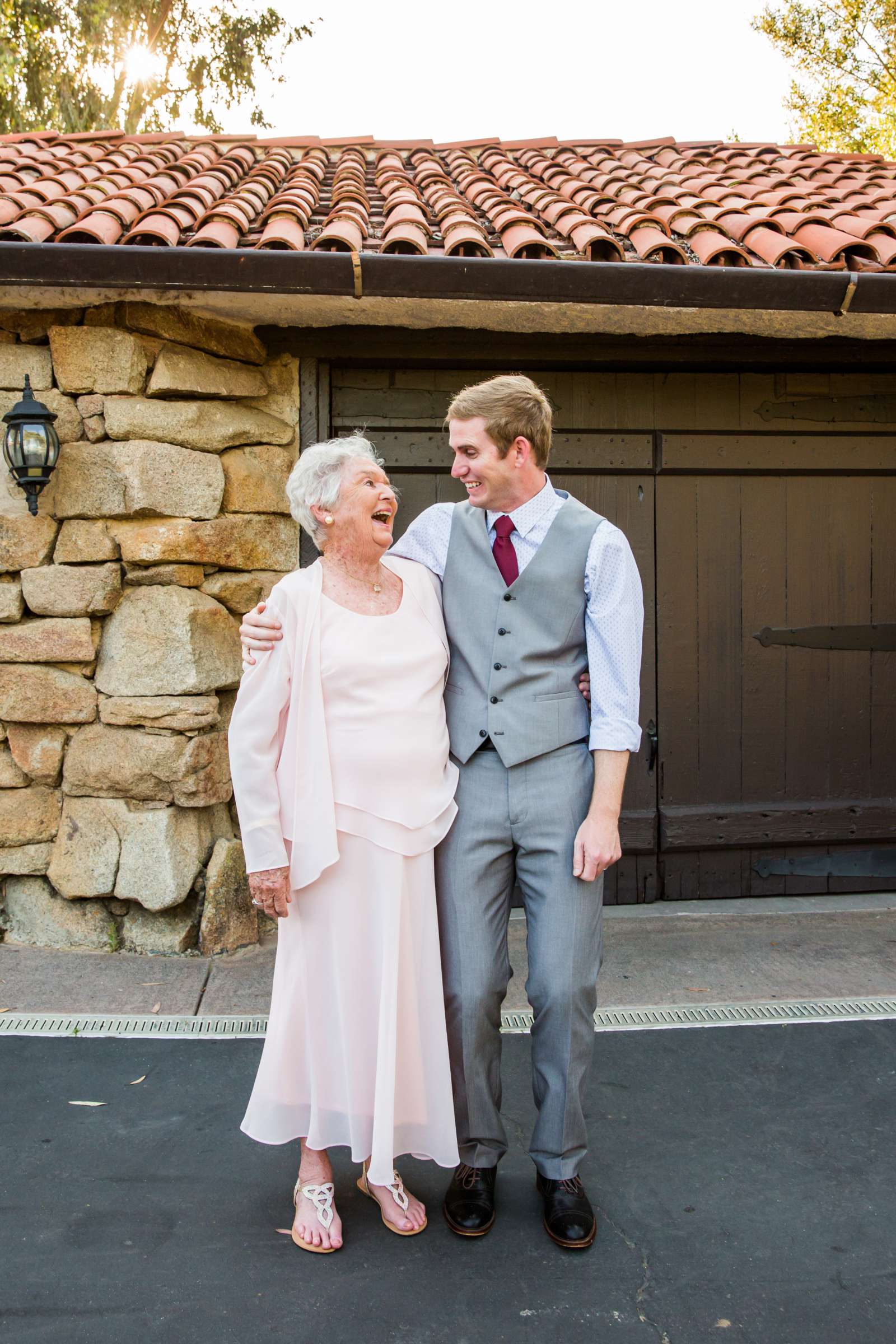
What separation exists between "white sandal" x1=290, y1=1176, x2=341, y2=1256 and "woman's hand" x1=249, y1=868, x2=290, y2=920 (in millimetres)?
611

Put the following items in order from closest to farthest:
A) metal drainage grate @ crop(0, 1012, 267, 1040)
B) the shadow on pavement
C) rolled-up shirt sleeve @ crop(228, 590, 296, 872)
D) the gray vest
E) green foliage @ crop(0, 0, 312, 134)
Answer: the shadow on pavement → rolled-up shirt sleeve @ crop(228, 590, 296, 872) → the gray vest → metal drainage grate @ crop(0, 1012, 267, 1040) → green foliage @ crop(0, 0, 312, 134)

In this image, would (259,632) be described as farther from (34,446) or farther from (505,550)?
(34,446)

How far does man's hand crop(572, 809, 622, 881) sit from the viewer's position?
2258 mm

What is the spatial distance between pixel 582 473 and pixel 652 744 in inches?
46.2

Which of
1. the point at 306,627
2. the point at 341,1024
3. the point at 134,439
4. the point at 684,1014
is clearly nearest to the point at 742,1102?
the point at 684,1014

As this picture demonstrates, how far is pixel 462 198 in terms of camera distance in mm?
4484

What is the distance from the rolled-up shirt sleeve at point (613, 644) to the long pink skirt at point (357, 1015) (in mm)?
479

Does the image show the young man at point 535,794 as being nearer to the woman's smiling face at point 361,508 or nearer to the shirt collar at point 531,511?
the shirt collar at point 531,511

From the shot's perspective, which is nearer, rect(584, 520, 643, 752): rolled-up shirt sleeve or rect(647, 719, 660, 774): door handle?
rect(584, 520, 643, 752): rolled-up shirt sleeve

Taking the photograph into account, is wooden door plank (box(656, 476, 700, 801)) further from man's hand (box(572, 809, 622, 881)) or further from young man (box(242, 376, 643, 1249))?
man's hand (box(572, 809, 622, 881))

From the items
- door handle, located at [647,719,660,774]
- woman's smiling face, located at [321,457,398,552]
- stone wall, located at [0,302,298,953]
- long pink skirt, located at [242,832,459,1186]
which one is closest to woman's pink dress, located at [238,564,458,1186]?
long pink skirt, located at [242,832,459,1186]

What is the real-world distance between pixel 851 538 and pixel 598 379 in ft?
4.26

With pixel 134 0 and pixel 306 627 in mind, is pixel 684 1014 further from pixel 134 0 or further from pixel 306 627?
pixel 134 0

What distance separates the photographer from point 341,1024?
2.25m
